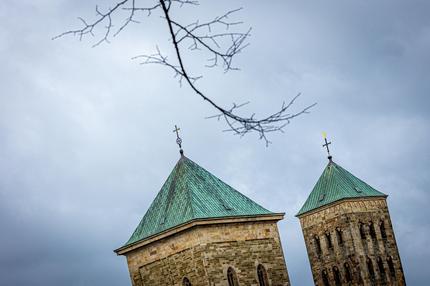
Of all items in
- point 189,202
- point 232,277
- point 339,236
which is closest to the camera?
point 232,277

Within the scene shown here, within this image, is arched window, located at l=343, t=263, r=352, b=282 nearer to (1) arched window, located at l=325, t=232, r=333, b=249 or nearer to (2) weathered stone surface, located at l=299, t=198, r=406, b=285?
(2) weathered stone surface, located at l=299, t=198, r=406, b=285

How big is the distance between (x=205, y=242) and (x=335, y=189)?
25.7 meters

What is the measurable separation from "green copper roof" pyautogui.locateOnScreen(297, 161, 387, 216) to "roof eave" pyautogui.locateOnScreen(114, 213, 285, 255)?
22.0 meters

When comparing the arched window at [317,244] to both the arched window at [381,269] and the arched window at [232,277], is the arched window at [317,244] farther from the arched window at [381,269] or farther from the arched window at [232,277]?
the arched window at [232,277]

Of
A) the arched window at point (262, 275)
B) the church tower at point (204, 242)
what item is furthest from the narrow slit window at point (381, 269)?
the arched window at point (262, 275)

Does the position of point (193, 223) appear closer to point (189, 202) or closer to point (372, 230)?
point (189, 202)

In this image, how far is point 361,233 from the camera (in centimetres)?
5128

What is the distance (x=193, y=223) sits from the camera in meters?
27.8

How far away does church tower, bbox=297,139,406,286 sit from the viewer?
166ft

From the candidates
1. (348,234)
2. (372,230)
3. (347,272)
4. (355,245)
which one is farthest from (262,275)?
(372,230)

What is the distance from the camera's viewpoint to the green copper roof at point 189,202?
28906mm

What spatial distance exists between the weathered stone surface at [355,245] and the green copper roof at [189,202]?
2107cm

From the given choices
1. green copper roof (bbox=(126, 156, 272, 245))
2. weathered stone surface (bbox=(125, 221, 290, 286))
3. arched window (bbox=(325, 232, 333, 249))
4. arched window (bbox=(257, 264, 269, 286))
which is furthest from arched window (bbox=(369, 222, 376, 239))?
arched window (bbox=(257, 264, 269, 286))

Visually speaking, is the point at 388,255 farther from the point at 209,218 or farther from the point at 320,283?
the point at 209,218
